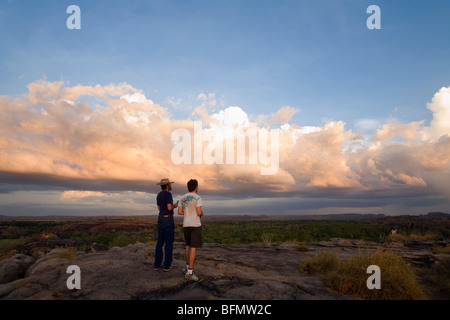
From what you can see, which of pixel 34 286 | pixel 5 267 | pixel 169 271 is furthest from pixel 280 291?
pixel 5 267

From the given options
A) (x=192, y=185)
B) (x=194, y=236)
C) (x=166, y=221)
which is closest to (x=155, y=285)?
(x=194, y=236)

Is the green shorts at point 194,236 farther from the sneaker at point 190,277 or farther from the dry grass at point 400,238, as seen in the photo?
the dry grass at point 400,238

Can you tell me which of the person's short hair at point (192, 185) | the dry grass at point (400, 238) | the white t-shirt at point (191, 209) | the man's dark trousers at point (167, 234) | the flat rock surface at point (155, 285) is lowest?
the dry grass at point (400, 238)

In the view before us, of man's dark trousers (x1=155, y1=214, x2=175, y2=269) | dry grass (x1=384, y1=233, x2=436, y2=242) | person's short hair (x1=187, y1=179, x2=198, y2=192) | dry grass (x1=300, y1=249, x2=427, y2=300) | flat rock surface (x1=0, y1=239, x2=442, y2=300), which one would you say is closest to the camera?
flat rock surface (x1=0, y1=239, x2=442, y2=300)

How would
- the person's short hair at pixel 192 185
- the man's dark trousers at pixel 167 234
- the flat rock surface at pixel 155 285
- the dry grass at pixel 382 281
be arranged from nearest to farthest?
1. the flat rock surface at pixel 155 285
2. the dry grass at pixel 382 281
3. the person's short hair at pixel 192 185
4. the man's dark trousers at pixel 167 234

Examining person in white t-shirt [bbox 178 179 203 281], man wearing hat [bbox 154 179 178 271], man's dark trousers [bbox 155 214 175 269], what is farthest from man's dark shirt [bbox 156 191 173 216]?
person in white t-shirt [bbox 178 179 203 281]

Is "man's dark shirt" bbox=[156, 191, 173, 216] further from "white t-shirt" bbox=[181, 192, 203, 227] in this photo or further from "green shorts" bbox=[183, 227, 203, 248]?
"green shorts" bbox=[183, 227, 203, 248]

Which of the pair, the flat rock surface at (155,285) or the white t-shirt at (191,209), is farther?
the white t-shirt at (191,209)

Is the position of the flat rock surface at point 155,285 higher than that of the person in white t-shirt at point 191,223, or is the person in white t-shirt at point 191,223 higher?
the person in white t-shirt at point 191,223

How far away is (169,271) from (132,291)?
1.80 m

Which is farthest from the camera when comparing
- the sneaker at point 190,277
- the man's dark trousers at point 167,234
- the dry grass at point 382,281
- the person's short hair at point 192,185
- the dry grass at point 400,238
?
the dry grass at point 400,238

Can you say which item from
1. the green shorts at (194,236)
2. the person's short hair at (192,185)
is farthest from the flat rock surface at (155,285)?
the person's short hair at (192,185)

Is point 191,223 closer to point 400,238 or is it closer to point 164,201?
point 164,201
